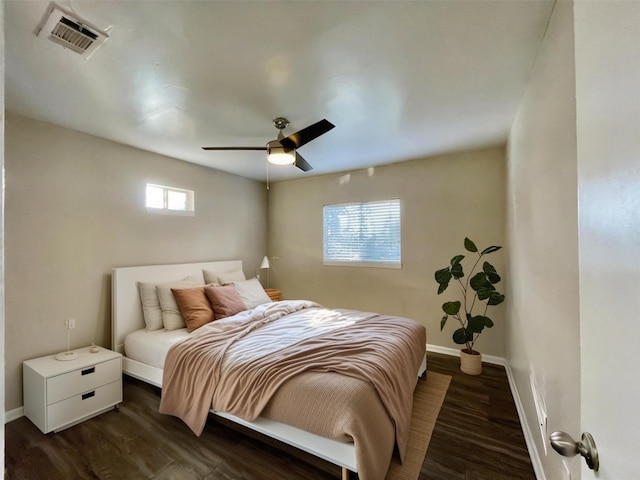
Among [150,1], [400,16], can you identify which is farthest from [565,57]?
[150,1]

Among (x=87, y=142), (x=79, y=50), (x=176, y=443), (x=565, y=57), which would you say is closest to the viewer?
(x=565, y=57)

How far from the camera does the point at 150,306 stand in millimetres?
3041

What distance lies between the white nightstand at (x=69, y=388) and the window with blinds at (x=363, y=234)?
304 centimetres

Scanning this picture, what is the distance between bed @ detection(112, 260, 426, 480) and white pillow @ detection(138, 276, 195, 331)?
70mm

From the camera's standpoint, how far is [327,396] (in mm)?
1653

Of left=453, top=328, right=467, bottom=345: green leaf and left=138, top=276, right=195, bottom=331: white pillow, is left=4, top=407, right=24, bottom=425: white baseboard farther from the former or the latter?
left=453, top=328, right=467, bottom=345: green leaf

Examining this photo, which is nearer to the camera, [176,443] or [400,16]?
[400,16]

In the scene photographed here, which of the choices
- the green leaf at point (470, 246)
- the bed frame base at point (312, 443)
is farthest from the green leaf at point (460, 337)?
the bed frame base at point (312, 443)

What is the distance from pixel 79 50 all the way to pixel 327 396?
2.46 m

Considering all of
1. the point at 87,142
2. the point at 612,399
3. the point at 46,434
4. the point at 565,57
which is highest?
the point at 87,142

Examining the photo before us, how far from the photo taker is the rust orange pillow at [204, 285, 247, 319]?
121 inches

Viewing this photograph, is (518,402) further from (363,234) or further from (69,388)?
(69,388)

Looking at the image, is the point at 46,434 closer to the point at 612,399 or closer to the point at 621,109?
the point at 612,399

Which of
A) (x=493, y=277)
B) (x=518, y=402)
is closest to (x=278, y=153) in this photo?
(x=493, y=277)
